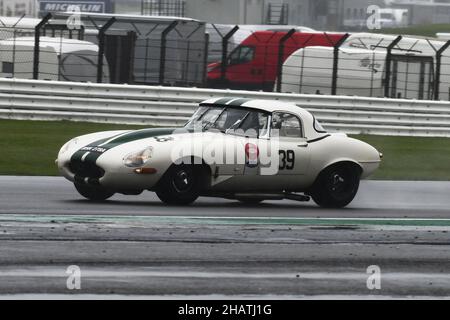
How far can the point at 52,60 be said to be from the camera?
2586 centimetres

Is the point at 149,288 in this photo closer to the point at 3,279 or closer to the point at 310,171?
the point at 3,279

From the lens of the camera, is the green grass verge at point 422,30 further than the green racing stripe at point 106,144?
Yes

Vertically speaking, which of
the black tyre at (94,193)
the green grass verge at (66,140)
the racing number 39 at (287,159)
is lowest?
the green grass verge at (66,140)

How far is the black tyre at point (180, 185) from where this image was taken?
38.3 ft

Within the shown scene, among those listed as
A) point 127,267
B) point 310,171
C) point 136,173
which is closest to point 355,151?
point 310,171

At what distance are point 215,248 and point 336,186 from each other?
391 cm

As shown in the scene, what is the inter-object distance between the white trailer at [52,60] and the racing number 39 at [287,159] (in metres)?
13.2

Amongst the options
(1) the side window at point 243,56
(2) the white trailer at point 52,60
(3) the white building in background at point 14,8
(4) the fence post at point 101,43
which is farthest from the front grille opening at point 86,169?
(3) the white building in background at point 14,8

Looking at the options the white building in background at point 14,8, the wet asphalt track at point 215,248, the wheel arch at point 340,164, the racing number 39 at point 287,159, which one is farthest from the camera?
the white building in background at point 14,8

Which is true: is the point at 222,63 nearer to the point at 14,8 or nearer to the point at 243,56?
the point at 243,56

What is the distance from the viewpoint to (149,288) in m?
7.44

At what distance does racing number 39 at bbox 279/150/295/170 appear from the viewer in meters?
12.3

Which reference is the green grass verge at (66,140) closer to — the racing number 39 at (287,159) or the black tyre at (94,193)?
the black tyre at (94,193)

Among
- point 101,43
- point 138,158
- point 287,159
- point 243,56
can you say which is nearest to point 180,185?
point 138,158
